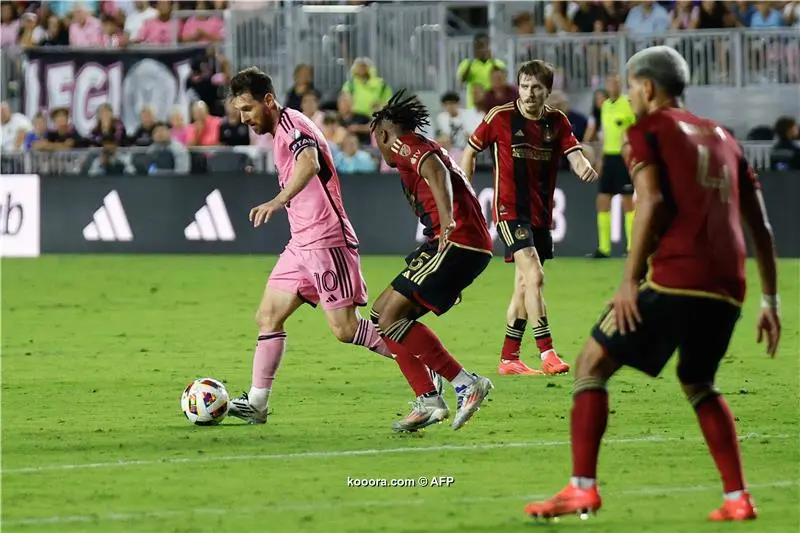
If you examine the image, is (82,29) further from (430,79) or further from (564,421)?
(564,421)

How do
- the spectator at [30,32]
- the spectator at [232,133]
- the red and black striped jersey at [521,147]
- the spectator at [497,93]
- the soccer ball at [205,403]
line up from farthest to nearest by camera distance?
1. the spectator at [30,32]
2. the spectator at [232,133]
3. the spectator at [497,93]
4. the red and black striped jersey at [521,147]
5. the soccer ball at [205,403]

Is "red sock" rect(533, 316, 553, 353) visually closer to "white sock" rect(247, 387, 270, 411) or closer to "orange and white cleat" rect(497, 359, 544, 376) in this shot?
"orange and white cleat" rect(497, 359, 544, 376)

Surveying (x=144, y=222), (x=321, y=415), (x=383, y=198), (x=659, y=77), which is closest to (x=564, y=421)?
(x=321, y=415)

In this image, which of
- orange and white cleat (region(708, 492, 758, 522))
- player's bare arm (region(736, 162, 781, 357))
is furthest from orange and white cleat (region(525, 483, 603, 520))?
player's bare arm (region(736, 162, 781, 357))

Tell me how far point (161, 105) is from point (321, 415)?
1842cm

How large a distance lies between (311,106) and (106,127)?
4.18 meters

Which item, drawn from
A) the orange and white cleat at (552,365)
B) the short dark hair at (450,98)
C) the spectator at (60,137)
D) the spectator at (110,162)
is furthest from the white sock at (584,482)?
the spectator at (60,137)

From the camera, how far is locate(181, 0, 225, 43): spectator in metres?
28.0

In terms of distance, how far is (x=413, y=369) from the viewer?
30.5 feet

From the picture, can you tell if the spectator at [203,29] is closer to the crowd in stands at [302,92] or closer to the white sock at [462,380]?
the crowd in stands at [302,92]

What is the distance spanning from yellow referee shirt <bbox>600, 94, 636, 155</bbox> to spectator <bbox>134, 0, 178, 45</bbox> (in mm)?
8660

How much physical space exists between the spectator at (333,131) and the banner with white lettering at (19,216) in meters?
4.43

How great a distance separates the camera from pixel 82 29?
94.9 feet

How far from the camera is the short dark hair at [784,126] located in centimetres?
2273
